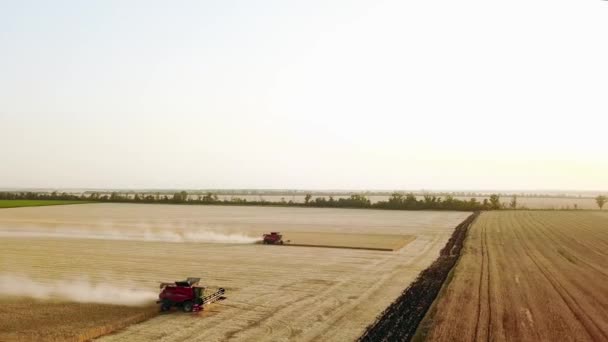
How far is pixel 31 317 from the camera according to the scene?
970 inches

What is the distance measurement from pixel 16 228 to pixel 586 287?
68038 millimetres

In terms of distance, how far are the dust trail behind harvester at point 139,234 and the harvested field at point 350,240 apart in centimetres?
582

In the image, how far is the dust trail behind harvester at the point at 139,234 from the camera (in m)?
60.6

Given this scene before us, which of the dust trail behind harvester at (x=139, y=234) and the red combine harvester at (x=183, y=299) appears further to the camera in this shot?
the dust trail behind harvester at (x=139, y=234)

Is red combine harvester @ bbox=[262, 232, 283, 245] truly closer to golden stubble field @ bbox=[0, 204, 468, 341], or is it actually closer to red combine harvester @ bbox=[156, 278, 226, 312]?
golden stubble field @ bbox=[0, 204, 468, 341]

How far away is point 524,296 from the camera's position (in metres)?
29.5

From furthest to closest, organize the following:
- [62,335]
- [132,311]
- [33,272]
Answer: [33,272] → [132,311] → [62,335]

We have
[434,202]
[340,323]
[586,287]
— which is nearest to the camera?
[340,323]

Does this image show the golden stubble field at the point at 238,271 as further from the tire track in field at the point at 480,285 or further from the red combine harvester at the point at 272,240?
the tire track in field at the point at 480,285

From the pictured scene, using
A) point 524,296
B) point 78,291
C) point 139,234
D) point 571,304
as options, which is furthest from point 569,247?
point 139,234

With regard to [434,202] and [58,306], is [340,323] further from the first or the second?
[434,202]

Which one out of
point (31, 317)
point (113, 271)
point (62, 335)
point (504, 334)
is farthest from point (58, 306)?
point (504, 334)

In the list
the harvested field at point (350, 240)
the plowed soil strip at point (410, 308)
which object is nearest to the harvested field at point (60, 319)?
the plowed soil strip at point (410, 308)

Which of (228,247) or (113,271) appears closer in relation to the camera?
(113,271)
